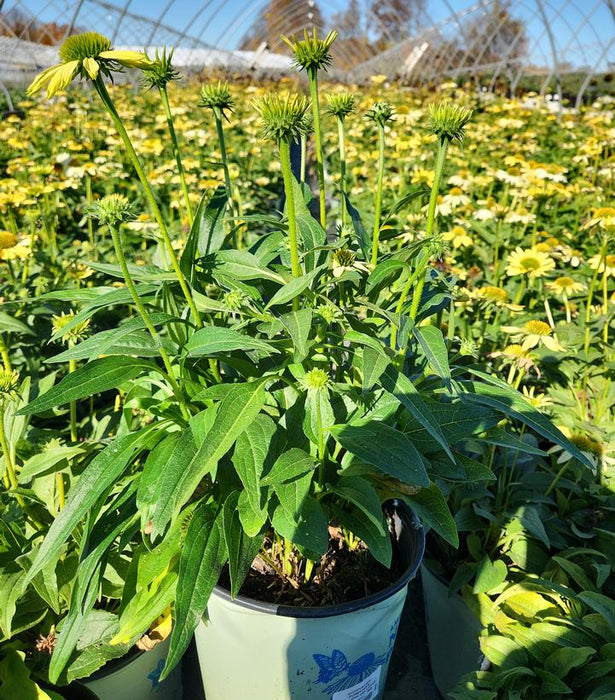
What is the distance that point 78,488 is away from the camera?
0.77 meters

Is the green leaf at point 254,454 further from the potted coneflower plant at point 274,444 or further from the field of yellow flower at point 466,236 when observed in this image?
the field of yellow flower at point 466,236

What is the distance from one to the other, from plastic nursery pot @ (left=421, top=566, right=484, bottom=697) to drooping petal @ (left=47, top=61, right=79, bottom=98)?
42.3 inches

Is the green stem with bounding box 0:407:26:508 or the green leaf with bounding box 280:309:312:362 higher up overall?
the green leaf with bounding box 280:309:312:362

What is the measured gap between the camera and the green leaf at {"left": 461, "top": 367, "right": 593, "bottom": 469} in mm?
794

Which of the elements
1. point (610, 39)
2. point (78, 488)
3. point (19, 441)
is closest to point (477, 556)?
point (78, 488)

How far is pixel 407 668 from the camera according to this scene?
1245 millimetres

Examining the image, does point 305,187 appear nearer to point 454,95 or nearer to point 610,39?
point 454,95

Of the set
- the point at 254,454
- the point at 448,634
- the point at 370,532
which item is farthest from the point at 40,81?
the point at 448,634

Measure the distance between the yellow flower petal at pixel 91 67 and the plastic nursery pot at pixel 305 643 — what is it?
715mm

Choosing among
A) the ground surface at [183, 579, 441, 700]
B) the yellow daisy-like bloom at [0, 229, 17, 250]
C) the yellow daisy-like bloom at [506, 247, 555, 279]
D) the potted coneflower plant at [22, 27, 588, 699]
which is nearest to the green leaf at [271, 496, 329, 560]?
the potted coneflower plant at [22, 27, 588, 699]

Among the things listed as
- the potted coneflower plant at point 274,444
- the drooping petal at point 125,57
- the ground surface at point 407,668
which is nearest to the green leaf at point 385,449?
the potted coneflower plant at point 274,444

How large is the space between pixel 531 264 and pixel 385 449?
1181 mm

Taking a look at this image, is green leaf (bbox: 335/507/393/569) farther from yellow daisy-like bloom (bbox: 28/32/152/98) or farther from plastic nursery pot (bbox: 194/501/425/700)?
yellow daisy-like bloom (bbox: 28/32/152/98)

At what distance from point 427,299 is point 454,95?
5.45m
